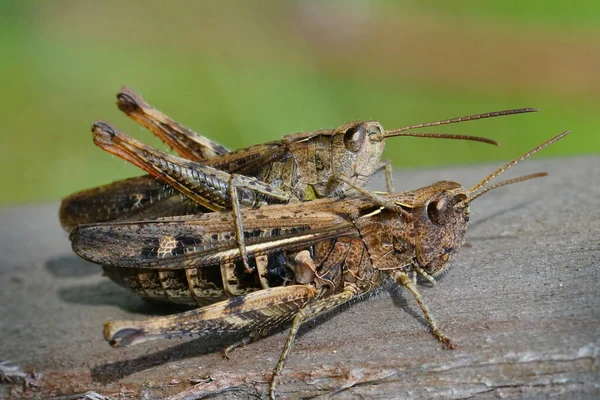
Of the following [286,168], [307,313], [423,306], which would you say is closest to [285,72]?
[286,168]

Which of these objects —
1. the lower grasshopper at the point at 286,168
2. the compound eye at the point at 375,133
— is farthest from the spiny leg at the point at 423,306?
the compound eye at the point at 375,133

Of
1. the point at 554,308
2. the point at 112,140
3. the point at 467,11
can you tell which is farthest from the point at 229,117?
the point at 554,308

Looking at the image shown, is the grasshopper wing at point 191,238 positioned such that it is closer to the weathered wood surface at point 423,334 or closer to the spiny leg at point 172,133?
the weathered wood surface at point 423,334

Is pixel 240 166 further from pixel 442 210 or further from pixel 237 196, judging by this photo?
pixel 442 210

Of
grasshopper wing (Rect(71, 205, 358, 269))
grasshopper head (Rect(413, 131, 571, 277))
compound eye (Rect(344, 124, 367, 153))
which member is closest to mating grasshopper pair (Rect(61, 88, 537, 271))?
compound eye (Rect(344, 124, 367, 153))

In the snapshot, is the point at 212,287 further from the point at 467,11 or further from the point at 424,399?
the point at 467,11

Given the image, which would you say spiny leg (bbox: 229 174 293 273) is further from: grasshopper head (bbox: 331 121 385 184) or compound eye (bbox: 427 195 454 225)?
compound eye (bbox: 427 195 454 225)

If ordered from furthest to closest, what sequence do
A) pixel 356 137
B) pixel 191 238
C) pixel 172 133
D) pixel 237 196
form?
pixel 172 133
pixel 356 137
pixel 237 196
pixel 191 238

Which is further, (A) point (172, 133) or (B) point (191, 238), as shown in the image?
(A) point (172, 133)
